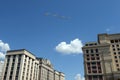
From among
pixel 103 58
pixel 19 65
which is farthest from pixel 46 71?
pixel 103 58

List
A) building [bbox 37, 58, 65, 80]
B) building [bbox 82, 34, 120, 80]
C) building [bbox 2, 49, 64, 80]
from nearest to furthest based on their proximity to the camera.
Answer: building [bbox 82, 34, 120, 80] < building [bbox 2, 49, 64, 80] < building [bbox 37, 58, 65, 80]

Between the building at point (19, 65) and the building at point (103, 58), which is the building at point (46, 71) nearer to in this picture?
the building at point (19, 65)

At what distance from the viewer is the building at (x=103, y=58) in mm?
93312

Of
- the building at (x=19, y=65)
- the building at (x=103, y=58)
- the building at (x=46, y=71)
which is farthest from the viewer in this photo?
the building at (x=46, y=71)

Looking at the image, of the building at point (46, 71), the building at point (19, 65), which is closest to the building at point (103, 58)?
→ the building at point (19, 65)

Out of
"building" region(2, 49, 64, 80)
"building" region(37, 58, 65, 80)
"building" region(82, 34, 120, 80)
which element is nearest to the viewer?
"building" region(82, 34, 120, 80)

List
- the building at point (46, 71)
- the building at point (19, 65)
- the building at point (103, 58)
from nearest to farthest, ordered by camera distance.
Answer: the building at point (103, 58) < the building at point (19, 65) < the building at point (46, 71)

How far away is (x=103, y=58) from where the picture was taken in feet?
322

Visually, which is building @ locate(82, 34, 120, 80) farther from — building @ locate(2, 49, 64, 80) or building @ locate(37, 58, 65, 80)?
building @ locate(37, 58, 65, 80)

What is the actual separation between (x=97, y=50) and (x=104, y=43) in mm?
6867

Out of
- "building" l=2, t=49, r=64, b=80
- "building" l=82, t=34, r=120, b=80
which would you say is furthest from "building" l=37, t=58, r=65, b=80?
"building" l=82, t=34, r=120, b=80

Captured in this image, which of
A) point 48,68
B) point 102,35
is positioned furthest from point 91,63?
point 48,68

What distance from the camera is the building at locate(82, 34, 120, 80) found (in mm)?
93312

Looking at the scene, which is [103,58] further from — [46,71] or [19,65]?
[46,71]
